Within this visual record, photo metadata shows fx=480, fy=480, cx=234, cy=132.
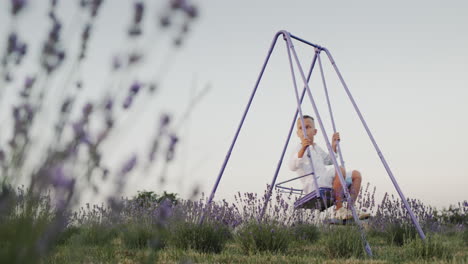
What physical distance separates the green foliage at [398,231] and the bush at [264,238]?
138cm

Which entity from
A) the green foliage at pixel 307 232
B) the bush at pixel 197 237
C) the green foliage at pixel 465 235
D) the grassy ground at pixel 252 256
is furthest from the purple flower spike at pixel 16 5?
the green foliage at pixel 465 235

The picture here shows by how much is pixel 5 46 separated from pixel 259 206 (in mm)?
3193

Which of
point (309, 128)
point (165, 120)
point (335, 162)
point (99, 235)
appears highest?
point (309, 128)

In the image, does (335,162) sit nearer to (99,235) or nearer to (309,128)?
(309,128)

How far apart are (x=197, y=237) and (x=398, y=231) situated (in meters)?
2.11

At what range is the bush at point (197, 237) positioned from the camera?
161 inches

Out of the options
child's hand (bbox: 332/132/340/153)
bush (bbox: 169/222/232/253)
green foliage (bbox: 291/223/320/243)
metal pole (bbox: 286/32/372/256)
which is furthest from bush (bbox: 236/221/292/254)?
child's hand (bbox: 332/132/340/153)

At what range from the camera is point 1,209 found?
1.06m

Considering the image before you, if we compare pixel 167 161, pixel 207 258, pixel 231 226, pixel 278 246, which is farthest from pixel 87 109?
pixel 231 226

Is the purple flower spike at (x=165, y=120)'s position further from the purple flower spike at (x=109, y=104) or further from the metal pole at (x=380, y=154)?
the metal pole at (x=380, y=154)

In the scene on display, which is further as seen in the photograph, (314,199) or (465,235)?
(465,235)

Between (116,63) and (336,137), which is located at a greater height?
(336,137)

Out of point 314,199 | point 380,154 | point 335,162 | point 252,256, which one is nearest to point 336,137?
point 314,199

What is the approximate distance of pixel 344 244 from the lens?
12.5 ft
